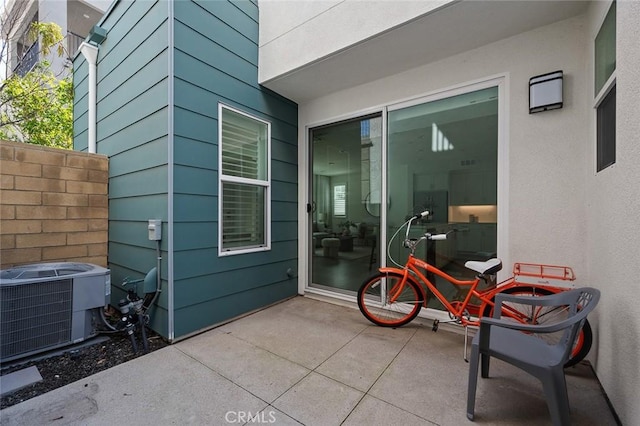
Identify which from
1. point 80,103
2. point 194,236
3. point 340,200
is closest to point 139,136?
point 194,236

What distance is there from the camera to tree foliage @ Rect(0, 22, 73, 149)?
3.91 metres

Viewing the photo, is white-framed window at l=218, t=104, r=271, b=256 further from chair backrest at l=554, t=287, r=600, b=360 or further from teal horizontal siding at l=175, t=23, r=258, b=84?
chair backrest at l=554, t=287, r=600, b=360

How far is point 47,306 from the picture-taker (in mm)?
2035

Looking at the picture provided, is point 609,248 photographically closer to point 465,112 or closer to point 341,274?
point 465,112

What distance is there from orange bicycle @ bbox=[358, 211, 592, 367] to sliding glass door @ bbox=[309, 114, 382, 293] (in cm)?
37

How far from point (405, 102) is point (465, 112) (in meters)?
0.63

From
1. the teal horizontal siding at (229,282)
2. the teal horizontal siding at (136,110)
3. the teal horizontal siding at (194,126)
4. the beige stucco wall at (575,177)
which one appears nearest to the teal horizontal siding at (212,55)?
the teal horizontal siding at (136,110)

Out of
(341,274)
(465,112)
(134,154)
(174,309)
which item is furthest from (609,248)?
(134,154)

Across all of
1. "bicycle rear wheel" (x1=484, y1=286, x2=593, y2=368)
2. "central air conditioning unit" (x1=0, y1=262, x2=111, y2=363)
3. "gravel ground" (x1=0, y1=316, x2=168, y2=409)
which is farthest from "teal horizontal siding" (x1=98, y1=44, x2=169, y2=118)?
"bicycle rear wheel" (x1=484, y1=286, x2=593, y2=368)

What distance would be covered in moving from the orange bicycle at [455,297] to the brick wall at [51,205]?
10.4 feet

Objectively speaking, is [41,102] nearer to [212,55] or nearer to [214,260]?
[212,55]

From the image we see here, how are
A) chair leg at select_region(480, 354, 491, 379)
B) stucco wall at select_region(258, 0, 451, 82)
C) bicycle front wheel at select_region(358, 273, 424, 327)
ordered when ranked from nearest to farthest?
chair leg at select_region(480, 354, 491, 379) < stucco wall at select_region(258, 0, 451, 82) < bicycle front wheel at select_region(358, 273, 424, 327)

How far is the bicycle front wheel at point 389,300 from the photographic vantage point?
259 centimetres

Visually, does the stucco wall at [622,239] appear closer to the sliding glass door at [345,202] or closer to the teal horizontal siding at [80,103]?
the sliding glass door at [345,202]
